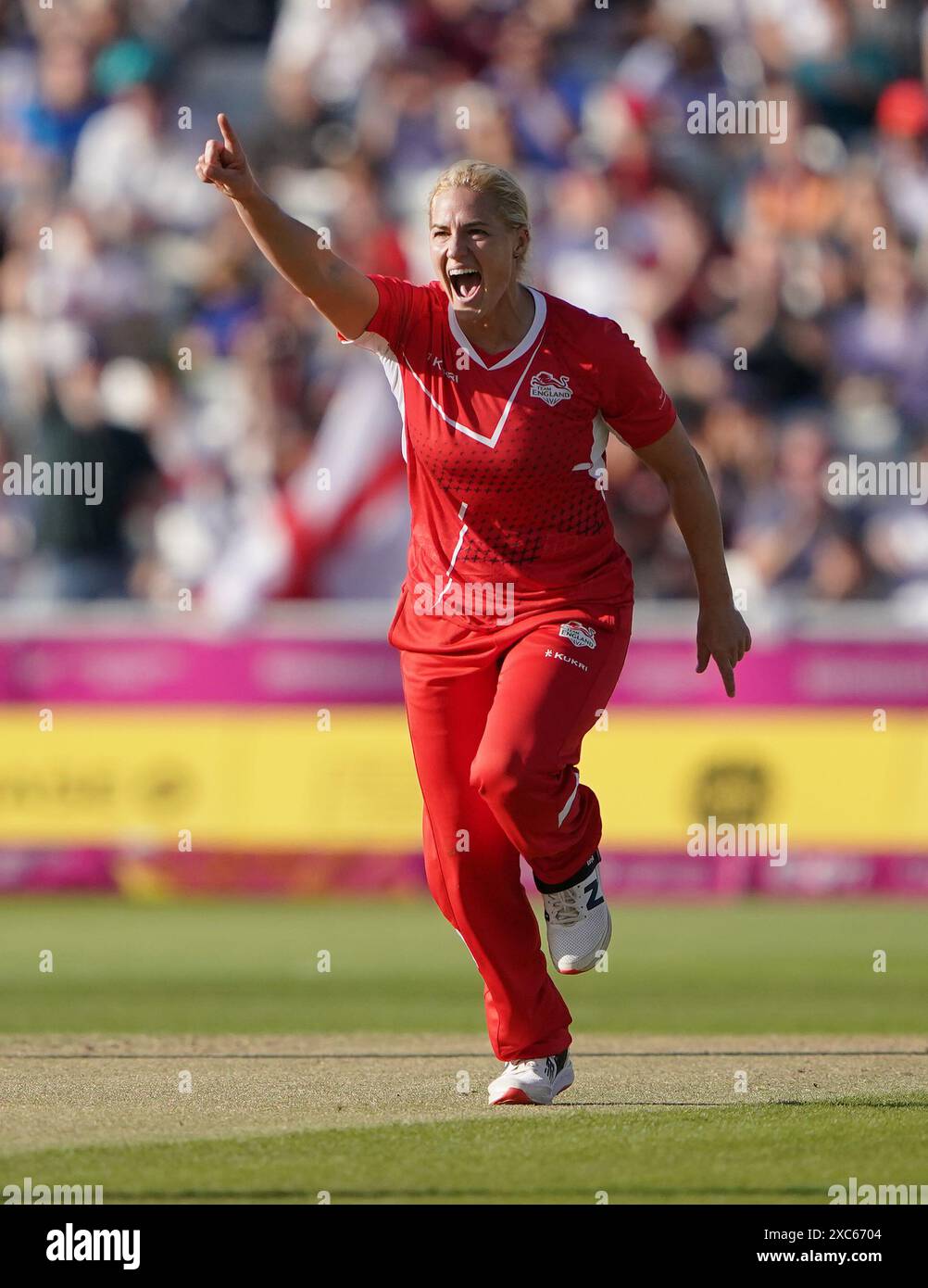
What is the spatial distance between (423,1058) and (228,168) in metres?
3.41

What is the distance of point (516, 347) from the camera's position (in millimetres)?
6648

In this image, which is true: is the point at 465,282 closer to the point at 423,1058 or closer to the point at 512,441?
the point at 512,441

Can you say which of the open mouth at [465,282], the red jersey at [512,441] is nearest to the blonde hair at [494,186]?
the open mouth at [465,282]

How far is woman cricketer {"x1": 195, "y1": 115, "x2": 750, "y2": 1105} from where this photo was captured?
649cm

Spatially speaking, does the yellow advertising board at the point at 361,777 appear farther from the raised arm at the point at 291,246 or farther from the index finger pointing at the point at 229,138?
the index finger pointing at the point at 229,138

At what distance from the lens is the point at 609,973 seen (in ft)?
37.2

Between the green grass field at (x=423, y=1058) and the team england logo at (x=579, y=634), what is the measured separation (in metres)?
1.44

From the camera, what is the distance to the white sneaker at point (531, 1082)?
6777 millimetres

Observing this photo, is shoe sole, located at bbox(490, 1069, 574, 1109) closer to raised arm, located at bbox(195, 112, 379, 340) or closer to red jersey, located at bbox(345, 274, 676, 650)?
red jersey, located at bbox(345, 274, 676, 650)

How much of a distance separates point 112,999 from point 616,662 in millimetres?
4389

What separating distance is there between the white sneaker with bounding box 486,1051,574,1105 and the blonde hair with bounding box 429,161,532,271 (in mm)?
2603

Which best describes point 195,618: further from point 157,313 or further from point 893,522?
point 893,522

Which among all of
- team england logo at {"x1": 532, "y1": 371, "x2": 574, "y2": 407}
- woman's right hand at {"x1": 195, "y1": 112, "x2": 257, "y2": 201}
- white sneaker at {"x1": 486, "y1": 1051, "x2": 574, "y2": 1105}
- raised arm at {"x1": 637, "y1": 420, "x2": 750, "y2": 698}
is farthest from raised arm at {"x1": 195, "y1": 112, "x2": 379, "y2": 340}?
white sneaker at {"x1": 486, "y1": 1051, "x2": 574, "y2": 1105}
